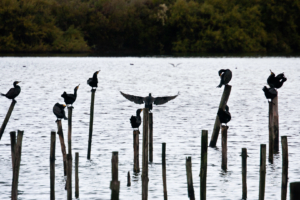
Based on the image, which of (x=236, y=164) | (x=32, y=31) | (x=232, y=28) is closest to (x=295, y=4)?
(x=232, y=28)

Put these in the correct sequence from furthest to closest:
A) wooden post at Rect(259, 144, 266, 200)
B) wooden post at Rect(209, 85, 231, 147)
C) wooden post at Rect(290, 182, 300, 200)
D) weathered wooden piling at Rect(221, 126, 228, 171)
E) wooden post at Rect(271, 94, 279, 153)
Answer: wooden post at Rect(209, 85, 231, 147)
wooden post at Rect(271, 94, 279, 153)
weathered wooden piling at Rect(221, 126, 228, 171)
wooden post at Rect(259, 144, 266, 200)
wooden post at Rect(290, 182, 300, 200)

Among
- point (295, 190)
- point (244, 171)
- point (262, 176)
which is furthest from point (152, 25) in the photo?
point (295, 190)

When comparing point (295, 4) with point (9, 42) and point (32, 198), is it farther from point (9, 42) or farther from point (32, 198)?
point (32, 198)

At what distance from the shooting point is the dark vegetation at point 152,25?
101750mm

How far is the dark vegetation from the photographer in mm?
101750

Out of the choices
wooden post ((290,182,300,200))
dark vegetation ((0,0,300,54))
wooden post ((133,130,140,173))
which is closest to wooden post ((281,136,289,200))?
wooden post ((133,130,140,173))

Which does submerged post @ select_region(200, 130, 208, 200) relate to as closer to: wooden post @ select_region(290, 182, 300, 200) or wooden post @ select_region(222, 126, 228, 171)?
wooden post @ select_region(222, 126, 228, 171)

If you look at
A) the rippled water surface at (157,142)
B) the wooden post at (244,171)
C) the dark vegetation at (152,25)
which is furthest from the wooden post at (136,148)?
the dark vegetation at (152,25)

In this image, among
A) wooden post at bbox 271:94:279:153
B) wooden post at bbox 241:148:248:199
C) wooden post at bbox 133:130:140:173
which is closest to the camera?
wooden post at bbox 241:148:248:199

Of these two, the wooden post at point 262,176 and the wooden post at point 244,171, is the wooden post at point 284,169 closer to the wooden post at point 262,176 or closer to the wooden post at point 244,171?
the wooden post at point 262,176

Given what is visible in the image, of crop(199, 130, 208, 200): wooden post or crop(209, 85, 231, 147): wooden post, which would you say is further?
crop(209, 85, 231, 147): wooden post

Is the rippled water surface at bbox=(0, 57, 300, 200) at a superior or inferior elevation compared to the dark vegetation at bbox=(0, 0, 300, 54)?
inferior

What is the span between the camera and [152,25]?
4269 inches

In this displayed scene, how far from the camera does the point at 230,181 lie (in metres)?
13.3
